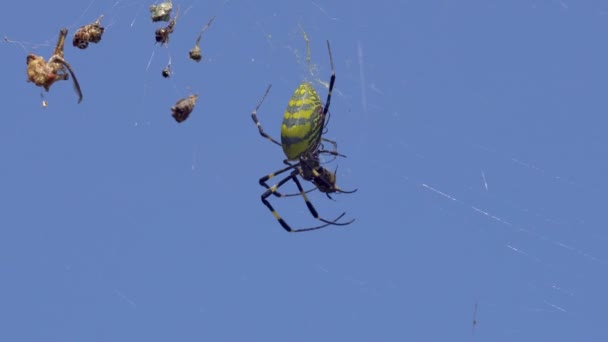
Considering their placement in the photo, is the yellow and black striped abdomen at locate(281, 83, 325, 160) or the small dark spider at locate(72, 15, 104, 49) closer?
the yellow and black striped abdomen at locate(281, 83, 325, 160)

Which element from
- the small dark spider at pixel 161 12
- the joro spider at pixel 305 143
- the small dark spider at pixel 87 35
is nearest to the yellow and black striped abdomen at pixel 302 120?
the joro spider at pixel 305 143

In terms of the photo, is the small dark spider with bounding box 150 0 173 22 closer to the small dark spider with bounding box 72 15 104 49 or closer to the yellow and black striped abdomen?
the small dark spider with bounding box 72 15 104 49

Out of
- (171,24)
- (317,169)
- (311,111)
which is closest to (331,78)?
(311,111)

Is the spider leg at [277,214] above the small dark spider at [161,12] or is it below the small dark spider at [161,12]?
below

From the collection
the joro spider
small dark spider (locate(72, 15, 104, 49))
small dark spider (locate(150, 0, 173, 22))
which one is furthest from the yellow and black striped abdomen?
small dark spider (locate(72, 15, 104, 49))

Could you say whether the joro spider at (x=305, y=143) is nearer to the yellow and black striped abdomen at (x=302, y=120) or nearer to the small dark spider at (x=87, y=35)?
the yellow and black striped abdomen at (x=302, y=120)
